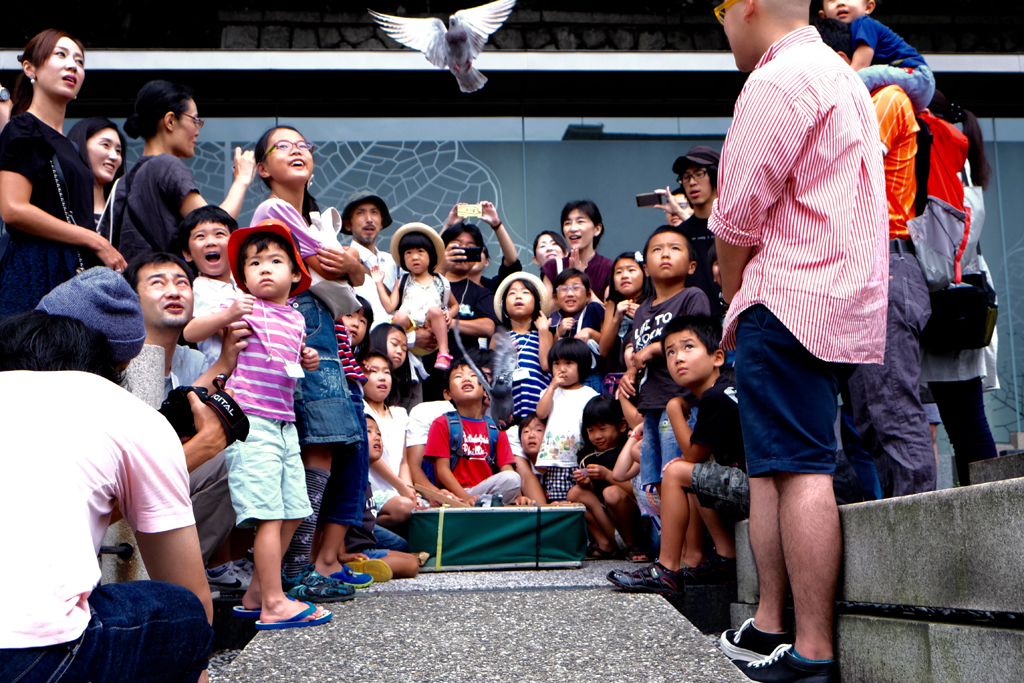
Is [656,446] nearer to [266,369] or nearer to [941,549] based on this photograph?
[266,369]

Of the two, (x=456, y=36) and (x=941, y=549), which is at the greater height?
(x=456, y=36)

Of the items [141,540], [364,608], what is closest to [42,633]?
[141,540]

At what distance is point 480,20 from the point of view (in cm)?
609

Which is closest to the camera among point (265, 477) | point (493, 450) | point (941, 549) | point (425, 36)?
point (941, 549)

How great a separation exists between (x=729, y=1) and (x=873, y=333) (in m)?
0.92

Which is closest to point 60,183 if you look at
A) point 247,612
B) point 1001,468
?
point 247,612

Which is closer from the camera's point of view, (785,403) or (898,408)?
Result: (785,403)

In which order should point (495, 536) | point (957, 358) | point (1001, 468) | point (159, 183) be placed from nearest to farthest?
point (1001, 468)
point (957, 358)
point (159, 183)
point (495, 536)

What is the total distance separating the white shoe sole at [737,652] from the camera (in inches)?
83.4

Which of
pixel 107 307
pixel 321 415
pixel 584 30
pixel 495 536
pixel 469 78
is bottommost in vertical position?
pixel 495 536

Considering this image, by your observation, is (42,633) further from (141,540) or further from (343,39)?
(343,39)

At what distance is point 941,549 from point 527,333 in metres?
3.68

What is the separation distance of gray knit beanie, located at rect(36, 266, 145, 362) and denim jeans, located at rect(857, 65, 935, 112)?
2.43 m

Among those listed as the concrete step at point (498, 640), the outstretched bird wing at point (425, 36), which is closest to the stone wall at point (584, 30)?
the outstretched bird wing at point (425, 36)
